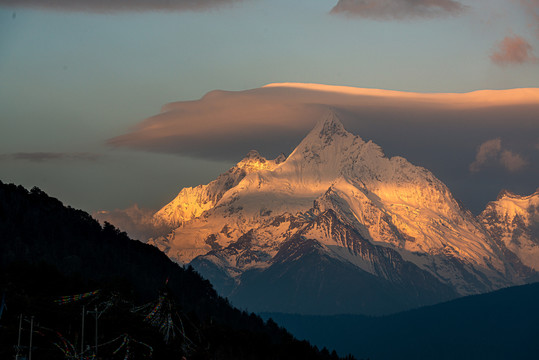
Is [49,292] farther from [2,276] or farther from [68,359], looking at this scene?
[68,359]

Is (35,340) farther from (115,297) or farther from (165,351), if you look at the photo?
(115,297)

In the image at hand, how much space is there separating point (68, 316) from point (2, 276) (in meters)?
34.4

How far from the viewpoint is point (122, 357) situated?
146750mm

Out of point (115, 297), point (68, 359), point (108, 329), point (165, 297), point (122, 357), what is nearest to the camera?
point (68, 359)


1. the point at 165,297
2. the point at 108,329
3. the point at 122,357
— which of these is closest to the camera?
the point at 122,357

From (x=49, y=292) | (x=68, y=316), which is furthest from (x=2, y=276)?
(x=68, y=316)

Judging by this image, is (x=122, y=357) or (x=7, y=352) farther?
(x=122, y=357)

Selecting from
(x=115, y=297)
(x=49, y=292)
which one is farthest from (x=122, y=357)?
(x=49, y=292)

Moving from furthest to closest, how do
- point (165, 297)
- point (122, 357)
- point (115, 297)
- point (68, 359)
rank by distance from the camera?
point (115, 297) < point (165, 297) < point (122, 357) < point (68, 359)

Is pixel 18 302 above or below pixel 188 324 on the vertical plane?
above

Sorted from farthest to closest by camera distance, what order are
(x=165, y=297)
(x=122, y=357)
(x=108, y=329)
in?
(x=165, y=297), (x=108, y=329), (x=122, y=357)

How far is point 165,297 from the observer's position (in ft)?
558

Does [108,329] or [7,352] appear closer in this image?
[7,352]

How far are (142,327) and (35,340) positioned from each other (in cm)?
1880
